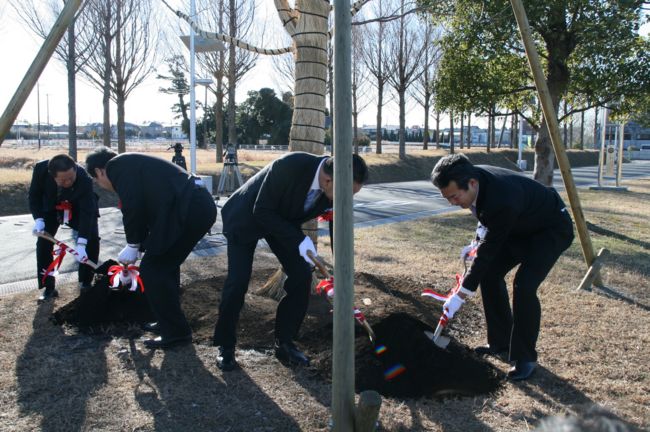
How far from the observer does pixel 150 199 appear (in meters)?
4.10

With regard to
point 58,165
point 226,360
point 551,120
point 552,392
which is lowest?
point 552,392

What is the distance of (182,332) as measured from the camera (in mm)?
4309

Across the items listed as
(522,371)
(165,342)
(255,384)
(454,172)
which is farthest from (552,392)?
(165,342)

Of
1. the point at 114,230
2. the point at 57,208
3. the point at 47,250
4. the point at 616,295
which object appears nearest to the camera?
the point at 57,208

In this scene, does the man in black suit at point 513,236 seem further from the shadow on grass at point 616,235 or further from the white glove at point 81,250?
the shadow on grass at point 616,235

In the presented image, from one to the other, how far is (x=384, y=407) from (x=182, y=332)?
1710mm

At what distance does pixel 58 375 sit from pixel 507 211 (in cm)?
306

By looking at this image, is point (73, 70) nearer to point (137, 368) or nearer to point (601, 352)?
point (137, 368)

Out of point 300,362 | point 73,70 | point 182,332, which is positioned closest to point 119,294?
point 182,332

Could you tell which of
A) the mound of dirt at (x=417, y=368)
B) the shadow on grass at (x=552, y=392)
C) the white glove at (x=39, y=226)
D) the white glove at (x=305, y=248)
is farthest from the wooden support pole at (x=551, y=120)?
the white glove at (x=39, y=226)

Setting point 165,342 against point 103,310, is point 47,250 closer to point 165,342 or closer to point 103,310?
point 103,310

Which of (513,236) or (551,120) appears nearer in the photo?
(513,236)

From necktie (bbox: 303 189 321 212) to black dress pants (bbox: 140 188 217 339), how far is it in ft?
2.68

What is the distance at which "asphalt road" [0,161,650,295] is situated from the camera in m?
6.93
